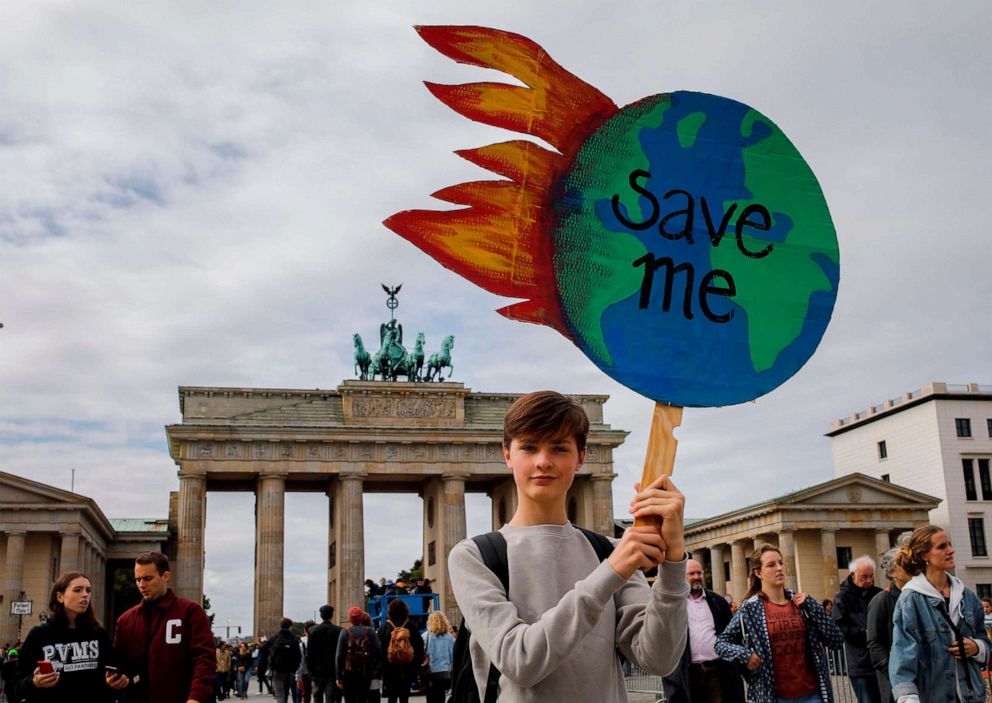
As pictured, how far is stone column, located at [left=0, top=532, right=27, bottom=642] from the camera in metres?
48.6

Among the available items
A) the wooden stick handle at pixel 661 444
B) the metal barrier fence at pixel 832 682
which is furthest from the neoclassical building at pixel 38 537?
the wooden stick handle at pixel 661 444

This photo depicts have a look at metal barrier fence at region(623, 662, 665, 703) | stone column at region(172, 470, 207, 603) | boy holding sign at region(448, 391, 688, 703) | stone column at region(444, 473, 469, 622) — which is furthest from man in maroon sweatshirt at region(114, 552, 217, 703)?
stone column at region(444, 473, 469, 622)

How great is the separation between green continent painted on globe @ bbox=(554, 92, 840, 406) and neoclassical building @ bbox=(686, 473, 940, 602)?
2321 inches

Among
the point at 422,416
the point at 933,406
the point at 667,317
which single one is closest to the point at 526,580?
the point at 667,317

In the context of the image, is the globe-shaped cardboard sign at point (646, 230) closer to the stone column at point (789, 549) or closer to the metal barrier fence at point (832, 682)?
the metal barrier fence at point (832, 682)

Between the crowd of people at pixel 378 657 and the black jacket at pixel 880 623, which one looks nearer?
the black jacket at pixel 880 623

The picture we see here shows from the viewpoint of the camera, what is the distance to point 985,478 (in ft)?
210

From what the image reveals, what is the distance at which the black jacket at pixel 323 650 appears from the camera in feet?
57.5

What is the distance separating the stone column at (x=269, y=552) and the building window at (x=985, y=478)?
39.1 m

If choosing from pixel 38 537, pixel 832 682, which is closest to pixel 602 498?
pixel 38 537

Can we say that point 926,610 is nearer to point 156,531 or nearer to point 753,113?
point 753,113

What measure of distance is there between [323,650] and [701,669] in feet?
31.6

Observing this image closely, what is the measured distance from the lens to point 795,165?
3.52 metres

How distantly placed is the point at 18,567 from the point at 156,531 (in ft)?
36.9
